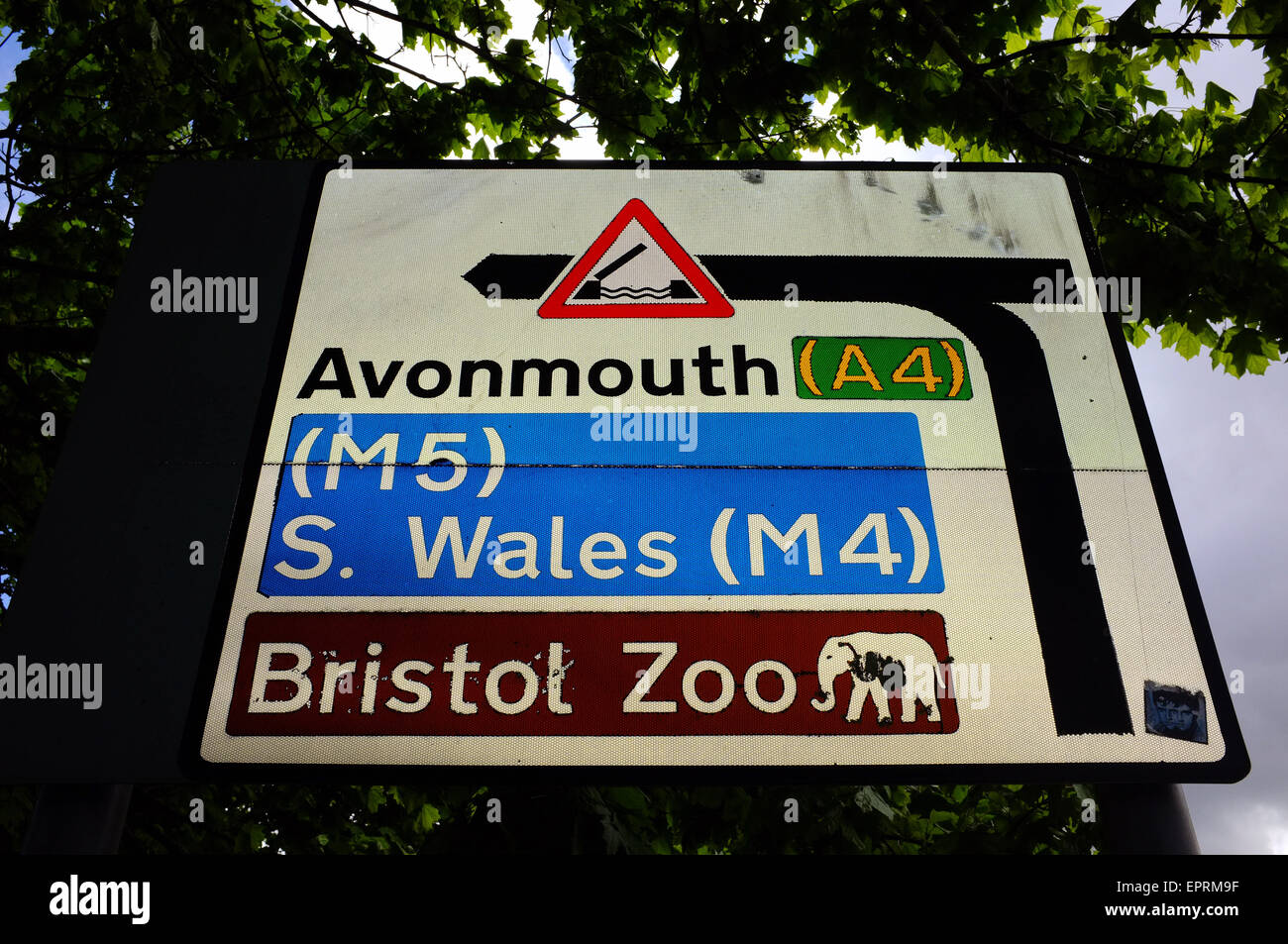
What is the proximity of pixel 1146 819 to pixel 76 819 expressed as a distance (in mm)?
1887

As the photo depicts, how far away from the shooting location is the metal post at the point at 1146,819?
4.64 feet

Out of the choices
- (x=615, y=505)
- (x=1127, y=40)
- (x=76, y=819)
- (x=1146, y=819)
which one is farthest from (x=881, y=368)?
(x=1127, y=40)

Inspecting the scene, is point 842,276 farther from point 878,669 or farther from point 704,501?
point 878,669

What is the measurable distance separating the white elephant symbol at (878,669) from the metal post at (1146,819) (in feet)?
1.20

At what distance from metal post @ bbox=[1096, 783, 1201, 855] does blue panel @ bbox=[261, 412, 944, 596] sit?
1.57ft

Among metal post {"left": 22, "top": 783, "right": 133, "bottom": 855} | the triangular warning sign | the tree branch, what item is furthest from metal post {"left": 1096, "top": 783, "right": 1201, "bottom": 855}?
the tree branch

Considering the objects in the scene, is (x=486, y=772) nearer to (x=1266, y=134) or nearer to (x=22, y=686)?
(x=22, y=686)

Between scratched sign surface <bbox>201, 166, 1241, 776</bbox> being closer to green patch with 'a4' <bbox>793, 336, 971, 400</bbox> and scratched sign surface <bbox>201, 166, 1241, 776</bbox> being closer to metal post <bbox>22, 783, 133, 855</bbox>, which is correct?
green patch with 'a4' <bbox>793, 336, 971, 400</bbox>

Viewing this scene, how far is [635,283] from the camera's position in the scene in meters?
1.99

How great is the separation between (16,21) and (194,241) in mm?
2580

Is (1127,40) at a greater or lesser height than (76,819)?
greater

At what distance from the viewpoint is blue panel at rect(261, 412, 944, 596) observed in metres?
1.57

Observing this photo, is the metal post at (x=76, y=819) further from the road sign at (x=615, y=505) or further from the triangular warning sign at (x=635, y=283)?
the triangular warning sign at (x=635, y=283)
